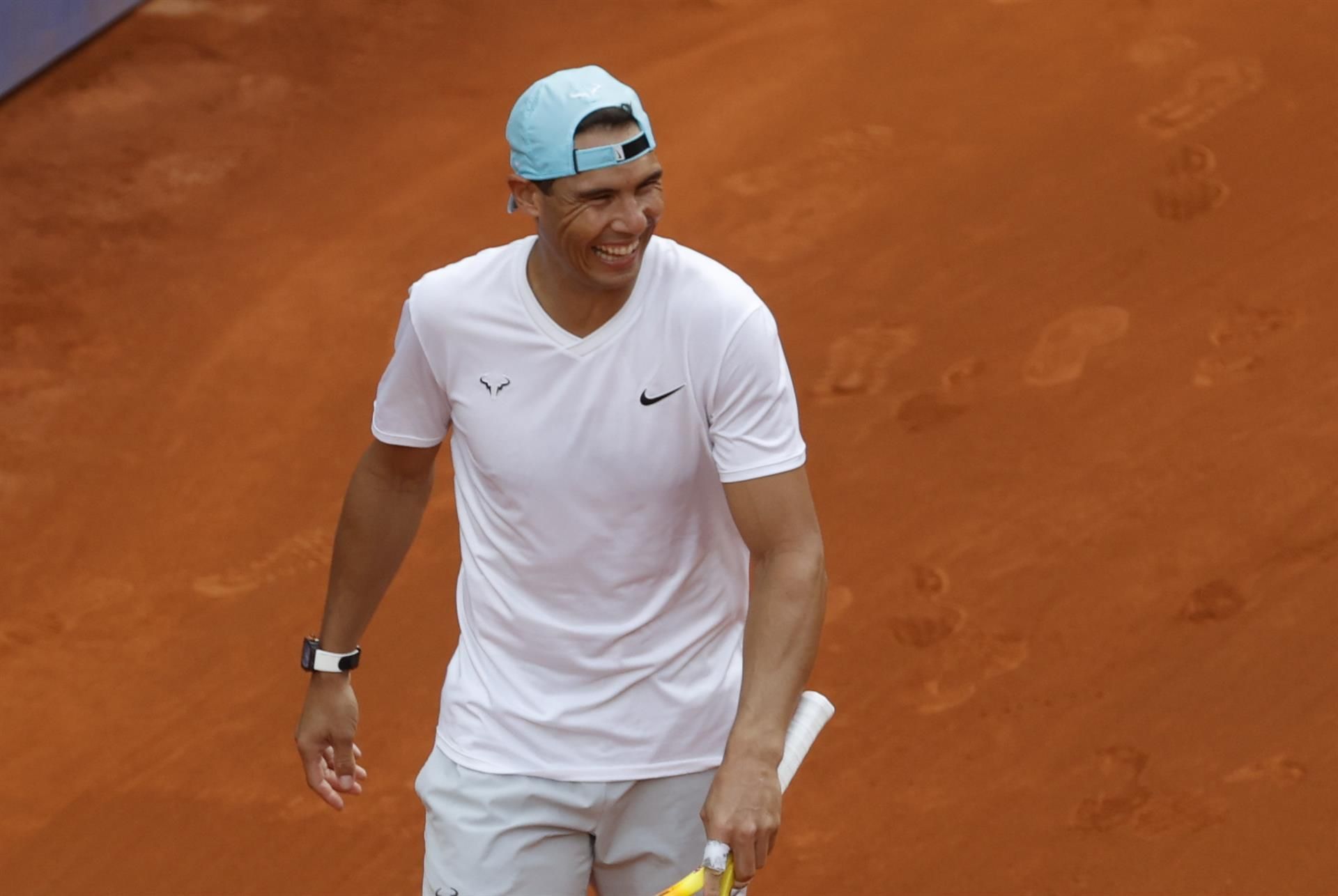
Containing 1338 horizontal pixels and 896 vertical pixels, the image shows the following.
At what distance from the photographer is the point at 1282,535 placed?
239 inches

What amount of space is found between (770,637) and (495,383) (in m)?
0.65

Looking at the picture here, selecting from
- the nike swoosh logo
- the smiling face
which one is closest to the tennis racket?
the nike swoosh logo

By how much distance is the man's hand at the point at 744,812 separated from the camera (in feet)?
9.32

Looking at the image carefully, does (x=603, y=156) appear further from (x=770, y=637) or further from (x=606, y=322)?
(x=770, y=637)

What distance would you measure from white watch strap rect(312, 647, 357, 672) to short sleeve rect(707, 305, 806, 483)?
97cm

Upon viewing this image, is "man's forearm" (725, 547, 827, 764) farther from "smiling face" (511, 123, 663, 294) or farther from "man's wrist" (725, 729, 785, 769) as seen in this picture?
"smiling face" (511, 123, 663, 294)

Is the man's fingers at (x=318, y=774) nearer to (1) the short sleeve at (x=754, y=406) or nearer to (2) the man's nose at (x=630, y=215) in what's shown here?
(1) the short sleeve at (x=754, y=406)

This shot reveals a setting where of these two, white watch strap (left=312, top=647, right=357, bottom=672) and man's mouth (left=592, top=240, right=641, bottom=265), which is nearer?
man's mouth (left=592, top=240, right=641, bottom=265)

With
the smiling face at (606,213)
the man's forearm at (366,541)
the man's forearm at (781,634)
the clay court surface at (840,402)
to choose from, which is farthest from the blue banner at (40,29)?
the man's forearm at (781,634)

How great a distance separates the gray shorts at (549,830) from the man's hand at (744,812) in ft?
1.24

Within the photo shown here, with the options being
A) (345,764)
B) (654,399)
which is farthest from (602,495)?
(345,764)

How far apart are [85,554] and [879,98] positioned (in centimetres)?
400

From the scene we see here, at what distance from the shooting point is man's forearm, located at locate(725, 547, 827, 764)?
9.69 feet

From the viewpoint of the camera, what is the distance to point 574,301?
3.10 m
